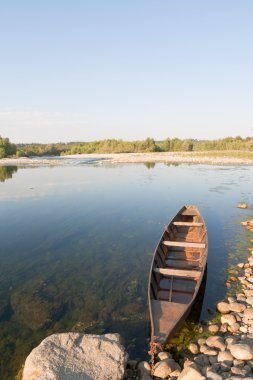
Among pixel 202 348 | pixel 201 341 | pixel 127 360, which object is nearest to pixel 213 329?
pixel 201 341

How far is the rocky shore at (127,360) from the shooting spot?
24.4ft

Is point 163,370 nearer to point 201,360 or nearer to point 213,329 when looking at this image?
point 201,360

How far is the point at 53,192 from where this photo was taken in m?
39.1

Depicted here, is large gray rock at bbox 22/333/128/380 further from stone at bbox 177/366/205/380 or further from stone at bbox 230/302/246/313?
stone at bbox 230/302/246/313

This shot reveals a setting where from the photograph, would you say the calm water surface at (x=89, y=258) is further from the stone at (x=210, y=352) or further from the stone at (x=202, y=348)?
the stone at (x=210, y=352)

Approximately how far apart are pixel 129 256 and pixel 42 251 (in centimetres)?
621

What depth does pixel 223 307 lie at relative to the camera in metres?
11.3

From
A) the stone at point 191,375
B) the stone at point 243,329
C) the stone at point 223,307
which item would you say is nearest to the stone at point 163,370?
the stone at point 191,375

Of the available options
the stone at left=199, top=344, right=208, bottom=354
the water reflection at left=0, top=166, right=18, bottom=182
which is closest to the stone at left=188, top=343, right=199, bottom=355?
the stone at left=199, top=344, right=208, bottom=354

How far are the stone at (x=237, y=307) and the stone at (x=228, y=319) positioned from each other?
54 centimetres

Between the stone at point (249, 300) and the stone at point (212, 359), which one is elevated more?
the stone at point (249, 300)

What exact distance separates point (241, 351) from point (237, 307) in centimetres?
308

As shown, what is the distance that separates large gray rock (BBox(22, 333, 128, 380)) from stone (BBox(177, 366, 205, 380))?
5.73 feet

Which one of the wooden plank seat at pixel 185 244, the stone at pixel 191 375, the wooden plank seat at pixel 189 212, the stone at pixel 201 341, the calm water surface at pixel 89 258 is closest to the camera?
the stone at pixel 191 375
